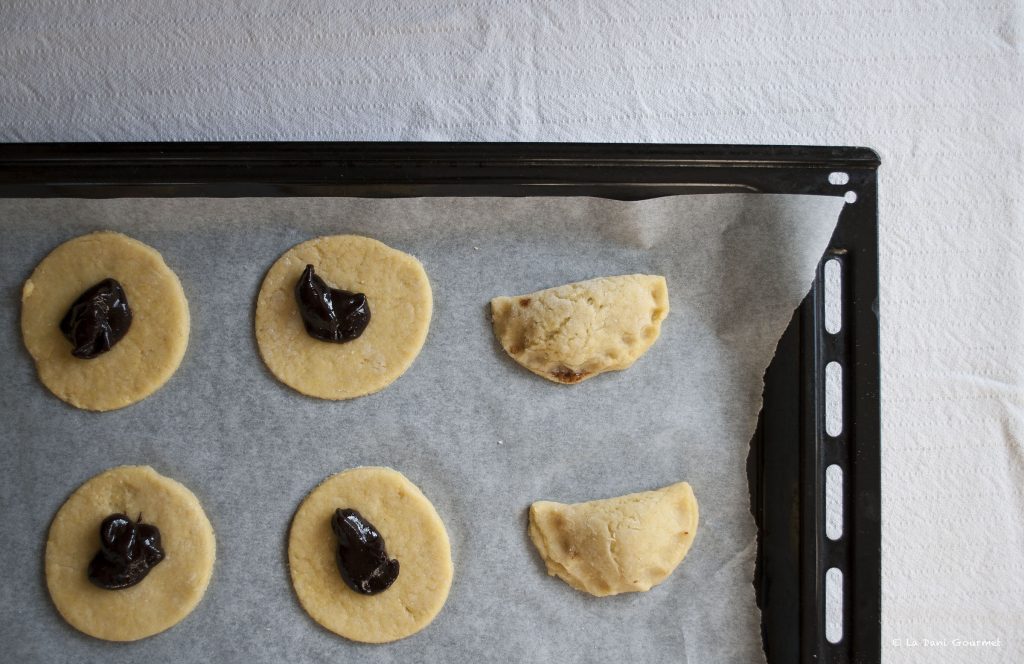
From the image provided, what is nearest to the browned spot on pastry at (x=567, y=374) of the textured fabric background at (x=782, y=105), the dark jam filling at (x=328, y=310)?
the dark jam filling at (x=328, y=310)

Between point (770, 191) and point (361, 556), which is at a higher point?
point (770, 191)

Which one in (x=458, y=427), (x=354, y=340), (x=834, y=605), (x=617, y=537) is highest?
(x=354, y=340)

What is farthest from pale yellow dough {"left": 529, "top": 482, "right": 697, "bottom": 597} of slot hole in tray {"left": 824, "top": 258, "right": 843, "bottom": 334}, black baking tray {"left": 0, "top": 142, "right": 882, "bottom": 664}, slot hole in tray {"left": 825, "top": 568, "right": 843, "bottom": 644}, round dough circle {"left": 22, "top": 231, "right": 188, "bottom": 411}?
round dough circle {"left": 22, "top": 231, "right": 188, "bottom": 411}

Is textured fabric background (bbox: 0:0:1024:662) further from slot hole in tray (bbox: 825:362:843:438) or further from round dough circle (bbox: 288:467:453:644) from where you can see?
round dough circle (bbox: 288:467:453:644)

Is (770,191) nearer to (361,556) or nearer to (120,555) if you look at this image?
(361,556)

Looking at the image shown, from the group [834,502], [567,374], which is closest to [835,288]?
[834,502]
